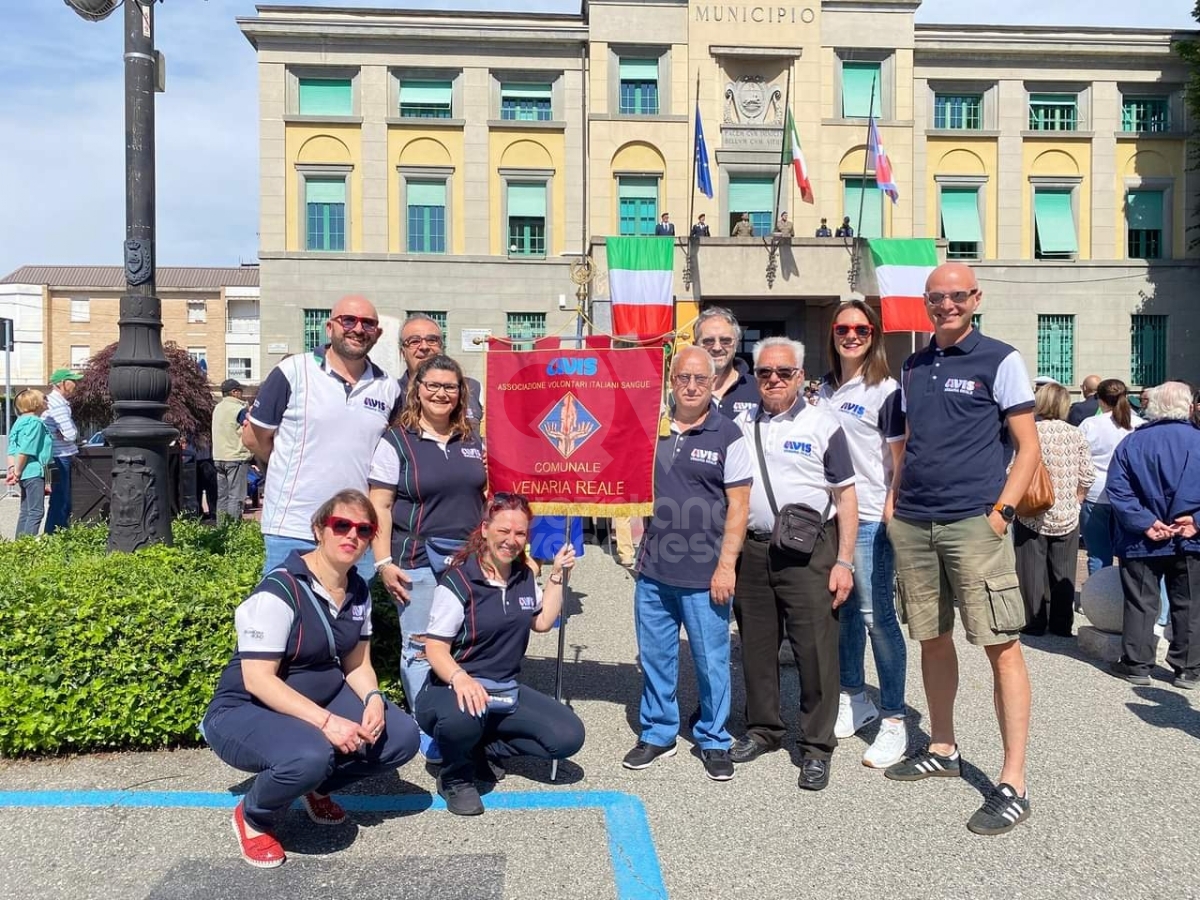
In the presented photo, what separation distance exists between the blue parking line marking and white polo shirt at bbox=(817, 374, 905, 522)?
1912mm

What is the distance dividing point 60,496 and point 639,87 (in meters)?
20.4

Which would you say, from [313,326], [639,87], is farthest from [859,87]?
[313,326]

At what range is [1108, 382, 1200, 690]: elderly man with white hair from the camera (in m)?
6.41

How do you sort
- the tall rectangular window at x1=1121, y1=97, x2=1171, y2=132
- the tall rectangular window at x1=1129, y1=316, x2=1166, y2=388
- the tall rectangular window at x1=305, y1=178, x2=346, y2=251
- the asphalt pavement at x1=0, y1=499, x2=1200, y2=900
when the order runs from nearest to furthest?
1. the asphalt pavement at x1=0, y1=499, x2=1200, y2=900
2. the tall rectangular window at x1=305, y1=178, x2=346, y2=251
3. the tall rectangular window at x1=1121, y1=97, x2=1171, y2=132
4. the tall rectangular window at x1=1129, y1=316, x2=1166, y2=388

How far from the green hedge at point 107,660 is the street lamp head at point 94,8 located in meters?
3.40

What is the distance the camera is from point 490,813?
4207 mm

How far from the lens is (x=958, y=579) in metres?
4.28

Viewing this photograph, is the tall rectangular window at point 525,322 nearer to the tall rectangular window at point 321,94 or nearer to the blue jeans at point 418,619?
the tall rectangular window at point 321,94

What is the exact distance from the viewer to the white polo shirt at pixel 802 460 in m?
4.76

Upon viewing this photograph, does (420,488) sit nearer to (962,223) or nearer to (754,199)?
(754,199)

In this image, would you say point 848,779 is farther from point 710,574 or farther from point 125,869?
point 125,869

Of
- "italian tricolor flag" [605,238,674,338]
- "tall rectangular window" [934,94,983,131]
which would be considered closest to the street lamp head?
"italian tricolor flag" [605,238,674,338]

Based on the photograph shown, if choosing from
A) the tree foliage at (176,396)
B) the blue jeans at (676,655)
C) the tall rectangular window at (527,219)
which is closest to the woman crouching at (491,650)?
the blue jeans at (676,655)

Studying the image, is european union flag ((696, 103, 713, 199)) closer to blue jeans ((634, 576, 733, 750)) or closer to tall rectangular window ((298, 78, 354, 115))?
tall rectangular window ((298, 78, 354, 115))
